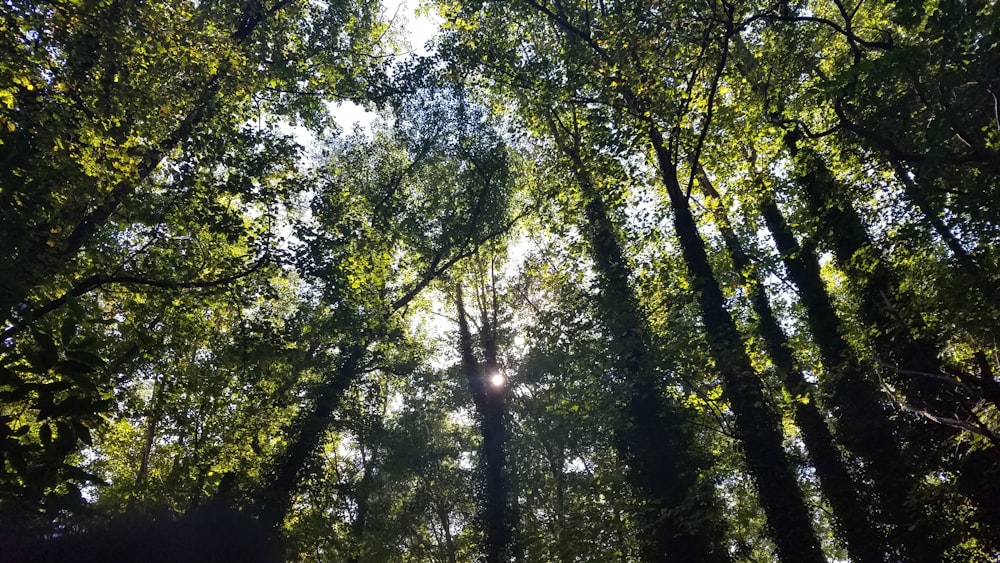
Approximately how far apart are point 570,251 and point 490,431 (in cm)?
1075

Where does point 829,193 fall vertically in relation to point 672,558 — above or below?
above

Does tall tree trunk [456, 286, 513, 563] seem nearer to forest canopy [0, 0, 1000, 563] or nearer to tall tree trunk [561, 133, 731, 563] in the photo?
forest canopy [0, 0, 1000, 563]

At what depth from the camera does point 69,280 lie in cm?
726

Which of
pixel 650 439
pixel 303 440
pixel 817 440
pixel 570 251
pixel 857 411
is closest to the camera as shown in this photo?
pixel 570 251

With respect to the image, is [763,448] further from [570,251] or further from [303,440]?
[303,440]

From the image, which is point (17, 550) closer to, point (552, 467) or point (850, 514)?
point (850, 514)

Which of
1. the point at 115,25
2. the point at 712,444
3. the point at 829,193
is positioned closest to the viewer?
the point at 115,25

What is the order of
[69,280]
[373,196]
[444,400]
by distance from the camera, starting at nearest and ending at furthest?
[69,280], [373,196], [444,400]

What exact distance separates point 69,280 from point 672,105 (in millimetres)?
9798

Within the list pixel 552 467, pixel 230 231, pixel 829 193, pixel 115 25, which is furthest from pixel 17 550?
pixel 552 467

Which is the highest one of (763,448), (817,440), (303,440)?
(303,440)

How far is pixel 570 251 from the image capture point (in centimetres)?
1015

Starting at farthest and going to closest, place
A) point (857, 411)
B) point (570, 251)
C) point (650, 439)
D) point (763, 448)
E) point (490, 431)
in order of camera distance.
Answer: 1. point (490, 431)
2. point (857, 411)
3. point (650, 439)
4. point (570, 251)
5. point (763, 448)

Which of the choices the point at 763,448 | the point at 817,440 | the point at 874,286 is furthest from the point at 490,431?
the point at 874,286
